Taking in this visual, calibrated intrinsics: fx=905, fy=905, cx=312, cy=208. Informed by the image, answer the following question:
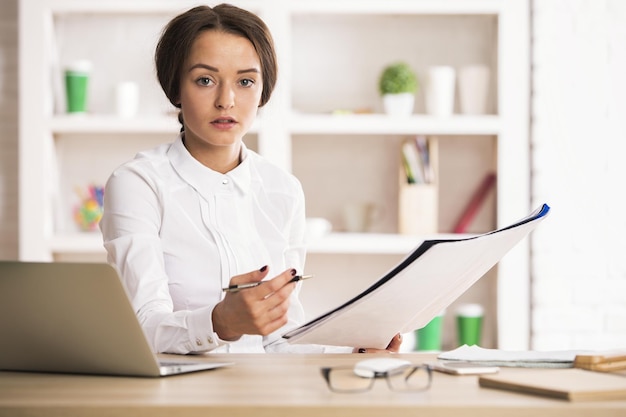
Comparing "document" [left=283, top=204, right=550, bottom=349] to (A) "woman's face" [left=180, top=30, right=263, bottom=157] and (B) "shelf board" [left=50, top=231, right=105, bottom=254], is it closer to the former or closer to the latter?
(A) "woman's face" [left=180, top=30, right=263, bottom=157]

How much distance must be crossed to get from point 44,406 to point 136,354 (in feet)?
0.51

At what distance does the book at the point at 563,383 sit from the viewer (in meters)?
0.96

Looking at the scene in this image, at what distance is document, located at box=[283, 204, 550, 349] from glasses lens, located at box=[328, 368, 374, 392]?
0.29ft

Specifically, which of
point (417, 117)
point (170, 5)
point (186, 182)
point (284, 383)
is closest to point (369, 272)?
point (417, 117)

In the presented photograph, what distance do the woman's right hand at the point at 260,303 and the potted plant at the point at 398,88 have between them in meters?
2.27

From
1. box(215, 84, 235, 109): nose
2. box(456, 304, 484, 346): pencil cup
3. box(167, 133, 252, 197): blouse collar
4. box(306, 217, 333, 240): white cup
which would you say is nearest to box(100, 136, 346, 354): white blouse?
box(167, 133, 252, 197): blouse collar

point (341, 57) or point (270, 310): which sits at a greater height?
point (341, 57)

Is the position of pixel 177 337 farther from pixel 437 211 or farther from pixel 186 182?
pixel 437 211

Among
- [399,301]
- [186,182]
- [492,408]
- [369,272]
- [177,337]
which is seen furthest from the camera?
[369,272]

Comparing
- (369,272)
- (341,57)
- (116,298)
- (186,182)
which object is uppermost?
(341,57)

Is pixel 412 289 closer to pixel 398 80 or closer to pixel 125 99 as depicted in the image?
pixel 398 80

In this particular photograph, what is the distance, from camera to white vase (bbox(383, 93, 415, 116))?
3494 mm

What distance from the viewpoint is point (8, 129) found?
12.3 ft

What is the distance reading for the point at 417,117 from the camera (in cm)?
351
